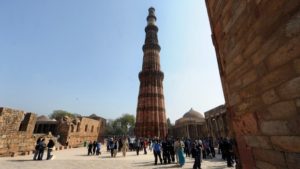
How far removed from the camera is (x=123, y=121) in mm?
63406

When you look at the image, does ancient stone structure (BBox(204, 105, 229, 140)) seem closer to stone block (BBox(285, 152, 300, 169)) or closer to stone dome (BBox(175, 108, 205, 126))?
stone dome (BBox(175, 108, 205, 126))

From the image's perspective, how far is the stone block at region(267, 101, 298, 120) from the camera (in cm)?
173

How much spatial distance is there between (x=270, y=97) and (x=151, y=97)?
89.9 ft

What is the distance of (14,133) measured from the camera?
40.7 feet

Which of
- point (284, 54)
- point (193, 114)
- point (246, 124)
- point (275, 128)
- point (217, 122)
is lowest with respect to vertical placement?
point (275, 128)

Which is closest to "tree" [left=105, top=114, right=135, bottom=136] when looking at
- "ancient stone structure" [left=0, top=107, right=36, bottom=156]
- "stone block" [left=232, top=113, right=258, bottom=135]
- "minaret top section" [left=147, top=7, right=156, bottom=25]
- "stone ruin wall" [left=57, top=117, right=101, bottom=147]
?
"stone ruin wall" [left=57, top=117, right=101, bottom=147]

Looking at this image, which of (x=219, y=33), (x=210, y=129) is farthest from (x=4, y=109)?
(x=210, y=129)

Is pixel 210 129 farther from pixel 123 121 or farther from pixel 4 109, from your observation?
pixel 123 121

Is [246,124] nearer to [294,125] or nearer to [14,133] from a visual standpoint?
[294,125]

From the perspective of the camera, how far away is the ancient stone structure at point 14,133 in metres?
11.3

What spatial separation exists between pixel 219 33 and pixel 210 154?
1199 cm

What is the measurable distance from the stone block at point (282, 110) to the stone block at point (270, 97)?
0.06 meters

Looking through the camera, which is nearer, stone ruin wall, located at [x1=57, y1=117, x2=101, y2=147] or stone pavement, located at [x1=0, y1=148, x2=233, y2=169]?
stone pavement, located at [x1=0, y1=148, x2=233, y2=169]

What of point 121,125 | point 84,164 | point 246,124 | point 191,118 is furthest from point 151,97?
point 121,125
